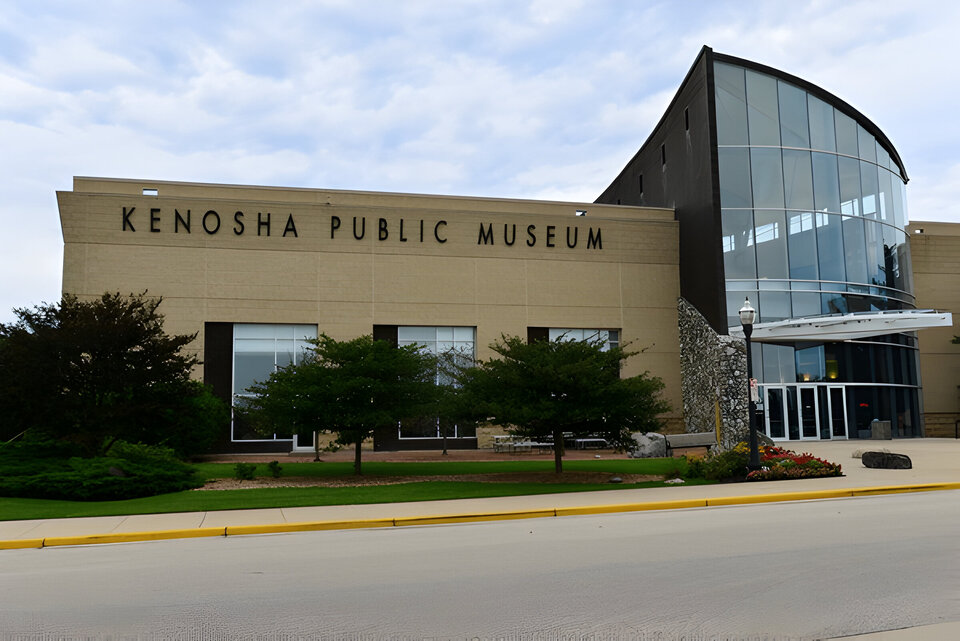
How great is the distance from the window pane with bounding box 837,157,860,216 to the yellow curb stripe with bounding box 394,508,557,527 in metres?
28.1

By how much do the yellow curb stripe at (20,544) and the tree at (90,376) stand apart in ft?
23.9

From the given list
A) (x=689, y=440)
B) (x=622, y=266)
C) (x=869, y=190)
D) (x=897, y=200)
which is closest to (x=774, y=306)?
(x=622, y=266)

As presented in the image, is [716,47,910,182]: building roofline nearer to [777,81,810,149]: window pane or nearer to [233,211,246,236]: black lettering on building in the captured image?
[777,81,810,149]: window pane

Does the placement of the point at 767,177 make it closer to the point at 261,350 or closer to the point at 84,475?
the point at 261,350

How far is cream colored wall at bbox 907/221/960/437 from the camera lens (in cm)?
4109

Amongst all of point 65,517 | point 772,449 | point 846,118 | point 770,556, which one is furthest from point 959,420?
point 65,517

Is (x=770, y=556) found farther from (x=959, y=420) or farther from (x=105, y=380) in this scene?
(x=959, y=420)

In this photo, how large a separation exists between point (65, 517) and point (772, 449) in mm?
16776

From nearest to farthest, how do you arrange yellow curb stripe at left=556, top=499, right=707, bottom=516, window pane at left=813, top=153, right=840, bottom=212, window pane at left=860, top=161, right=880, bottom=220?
yellow curb stripe at left=556, top=499, right=707, bottom=516 < window pane at left=813, top=153, right=840, bottom=212 < window pane at left=860, top=161, right=880, bottom=220

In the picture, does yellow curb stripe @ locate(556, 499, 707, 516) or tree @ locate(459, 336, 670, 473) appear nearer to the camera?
yellow curb stripe @ locate(556, 499, 707, 516)

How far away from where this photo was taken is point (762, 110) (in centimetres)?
3569

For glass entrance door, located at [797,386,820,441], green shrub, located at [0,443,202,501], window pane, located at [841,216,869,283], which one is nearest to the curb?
green shrub, located at [0,443,202,501]

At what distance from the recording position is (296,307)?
112ft

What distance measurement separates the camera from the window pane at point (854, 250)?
3566 cm
